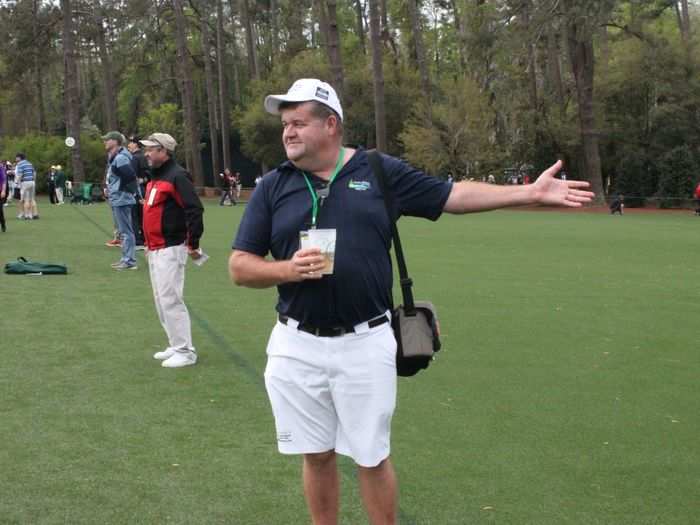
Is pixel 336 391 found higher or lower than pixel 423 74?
lower

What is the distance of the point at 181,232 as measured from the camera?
8.30 m

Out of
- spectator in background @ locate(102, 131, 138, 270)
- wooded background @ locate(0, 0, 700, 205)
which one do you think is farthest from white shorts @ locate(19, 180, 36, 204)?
wooded background @ locate(0, 0, 700, 205)

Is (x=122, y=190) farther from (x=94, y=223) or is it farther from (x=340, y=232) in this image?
(x=340, y=232)

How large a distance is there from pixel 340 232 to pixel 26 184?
79.9 feet

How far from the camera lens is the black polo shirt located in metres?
3.83

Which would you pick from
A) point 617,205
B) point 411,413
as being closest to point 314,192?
point 411,413

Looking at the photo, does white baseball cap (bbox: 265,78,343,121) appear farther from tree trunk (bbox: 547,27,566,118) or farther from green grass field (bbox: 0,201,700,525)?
tree trunk (bbox: 547,27,566,118)

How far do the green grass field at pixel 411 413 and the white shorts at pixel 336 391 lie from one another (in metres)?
1.03

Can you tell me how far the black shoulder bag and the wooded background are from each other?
34.9 meters

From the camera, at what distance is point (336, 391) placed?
3.86 metres

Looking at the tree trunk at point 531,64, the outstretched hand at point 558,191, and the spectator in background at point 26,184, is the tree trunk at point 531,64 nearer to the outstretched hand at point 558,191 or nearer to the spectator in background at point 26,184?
the spectator in background at point 26,184

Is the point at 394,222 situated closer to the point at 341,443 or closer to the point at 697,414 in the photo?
the point at 341,443

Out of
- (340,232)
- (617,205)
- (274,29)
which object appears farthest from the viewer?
(274,29)

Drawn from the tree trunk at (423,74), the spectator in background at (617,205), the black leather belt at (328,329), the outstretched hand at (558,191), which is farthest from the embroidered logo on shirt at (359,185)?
the tree trunk at (423,74)
